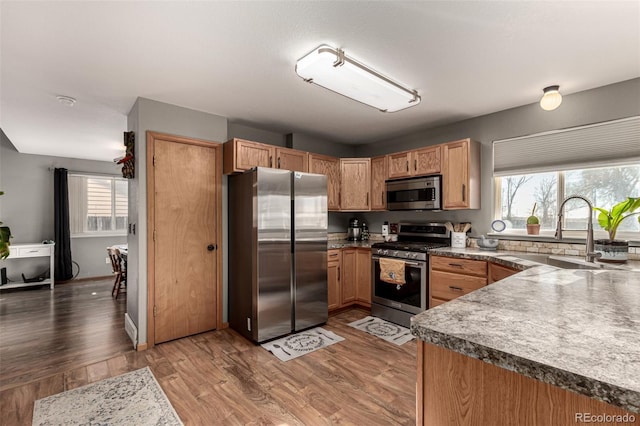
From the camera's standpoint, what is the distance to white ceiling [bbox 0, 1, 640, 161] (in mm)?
1711

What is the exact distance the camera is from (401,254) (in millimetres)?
3549

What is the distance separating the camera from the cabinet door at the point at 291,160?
12.2ft

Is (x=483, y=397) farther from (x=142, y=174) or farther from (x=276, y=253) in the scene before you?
(x=142, y=174)

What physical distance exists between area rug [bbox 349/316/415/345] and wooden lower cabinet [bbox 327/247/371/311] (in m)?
0.39

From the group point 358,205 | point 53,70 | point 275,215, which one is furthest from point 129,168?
point 358,205

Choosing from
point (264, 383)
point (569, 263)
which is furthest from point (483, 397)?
point (569, 263)

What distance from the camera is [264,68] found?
2.37m

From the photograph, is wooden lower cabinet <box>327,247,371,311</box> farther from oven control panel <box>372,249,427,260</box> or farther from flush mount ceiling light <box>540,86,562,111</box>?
flush mount ceiling light <box>540,86,562,111</box>

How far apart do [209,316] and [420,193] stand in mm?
2985

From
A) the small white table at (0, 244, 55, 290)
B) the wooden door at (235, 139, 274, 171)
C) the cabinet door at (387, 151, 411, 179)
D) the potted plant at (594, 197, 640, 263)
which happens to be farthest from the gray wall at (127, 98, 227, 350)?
the potted plant at (594, 197, 640, 263)

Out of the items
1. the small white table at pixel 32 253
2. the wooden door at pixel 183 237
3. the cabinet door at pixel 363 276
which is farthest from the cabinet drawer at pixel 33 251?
the cabinet door at pixel 363 276

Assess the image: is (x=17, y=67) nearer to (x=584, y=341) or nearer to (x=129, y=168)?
(x=129, y=168)

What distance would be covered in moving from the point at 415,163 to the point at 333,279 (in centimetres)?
188

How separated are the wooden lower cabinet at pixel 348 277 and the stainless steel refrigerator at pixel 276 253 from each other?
338mm
